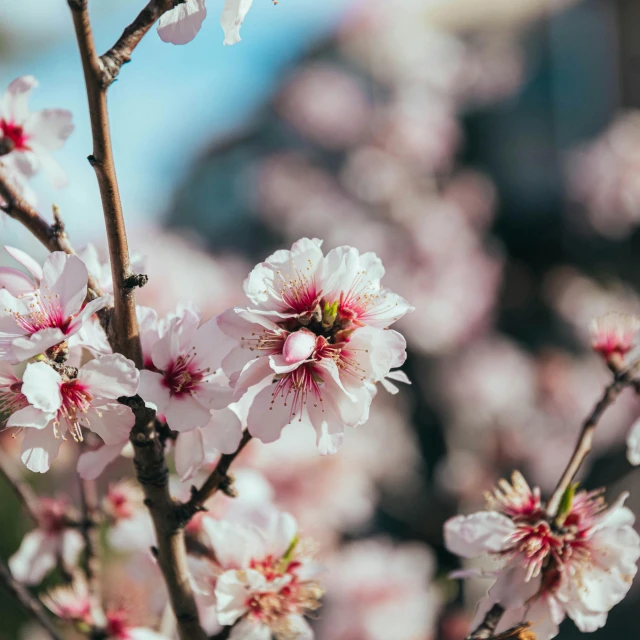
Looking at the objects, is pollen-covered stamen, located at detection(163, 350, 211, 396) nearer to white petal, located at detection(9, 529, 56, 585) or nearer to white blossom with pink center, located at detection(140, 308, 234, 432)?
white blossom with pink center, located at detection(140, 308, 234, 432)

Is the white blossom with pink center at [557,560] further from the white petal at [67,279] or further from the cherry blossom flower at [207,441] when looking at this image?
the white petal at [67,279]

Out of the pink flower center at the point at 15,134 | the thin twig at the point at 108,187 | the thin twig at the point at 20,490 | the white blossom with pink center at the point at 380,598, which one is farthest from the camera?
the white blossom with pink center at the point at 380,598

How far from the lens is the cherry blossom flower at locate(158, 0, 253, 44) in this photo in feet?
1.52

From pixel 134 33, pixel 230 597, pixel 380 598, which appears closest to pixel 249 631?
pixel 230 597

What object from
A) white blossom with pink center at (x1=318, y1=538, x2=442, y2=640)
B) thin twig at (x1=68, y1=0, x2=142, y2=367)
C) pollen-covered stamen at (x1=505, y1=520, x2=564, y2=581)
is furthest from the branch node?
white blossom with pink center at (x1=318, y1=538, x2=442, y2=640)

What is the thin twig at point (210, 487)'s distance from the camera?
0.51 metres

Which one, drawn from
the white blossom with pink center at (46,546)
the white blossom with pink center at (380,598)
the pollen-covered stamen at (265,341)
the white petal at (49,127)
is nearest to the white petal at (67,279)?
the pollen-covered stamen at (265,341)

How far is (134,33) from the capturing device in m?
0.45

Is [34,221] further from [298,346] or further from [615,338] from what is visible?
[615,338]

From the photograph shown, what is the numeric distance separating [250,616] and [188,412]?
213 mm

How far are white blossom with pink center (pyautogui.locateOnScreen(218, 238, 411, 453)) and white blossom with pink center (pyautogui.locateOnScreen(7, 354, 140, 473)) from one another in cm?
7

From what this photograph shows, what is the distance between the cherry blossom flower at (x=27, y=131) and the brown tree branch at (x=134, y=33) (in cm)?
20

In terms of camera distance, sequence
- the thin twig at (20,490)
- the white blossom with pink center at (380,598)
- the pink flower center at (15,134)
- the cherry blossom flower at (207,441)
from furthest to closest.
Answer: the white blossom with pink center at (380,598)
the thin twig at (20,490)
the pink flower center at (15,134)
the cherry blossom flower at (207,441)

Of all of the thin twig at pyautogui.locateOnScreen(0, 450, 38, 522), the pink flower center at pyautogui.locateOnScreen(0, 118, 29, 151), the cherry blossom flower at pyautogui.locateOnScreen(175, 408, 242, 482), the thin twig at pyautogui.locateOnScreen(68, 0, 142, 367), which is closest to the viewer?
the thin twig at pyautogui.locateOnScreen(68, 0, 142, 367)
